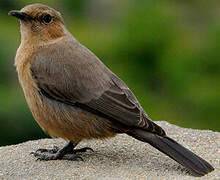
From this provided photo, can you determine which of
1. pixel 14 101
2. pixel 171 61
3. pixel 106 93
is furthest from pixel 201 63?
pixel 106 93

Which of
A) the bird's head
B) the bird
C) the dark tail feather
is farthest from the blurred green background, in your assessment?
the dark tail feather

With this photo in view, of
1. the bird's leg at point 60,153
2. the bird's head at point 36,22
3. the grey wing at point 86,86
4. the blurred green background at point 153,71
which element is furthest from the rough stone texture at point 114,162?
the blurred green background at point 153,71

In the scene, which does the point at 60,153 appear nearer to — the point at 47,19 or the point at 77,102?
the point at 77,102

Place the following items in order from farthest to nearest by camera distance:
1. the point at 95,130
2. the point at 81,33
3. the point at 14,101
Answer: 1. the point at 81,33
2. the point at 14,101
3. the point at 95,130

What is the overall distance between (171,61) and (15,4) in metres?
5.57

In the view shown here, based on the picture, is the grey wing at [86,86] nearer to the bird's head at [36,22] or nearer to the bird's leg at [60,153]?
the bird's head at [36,22]

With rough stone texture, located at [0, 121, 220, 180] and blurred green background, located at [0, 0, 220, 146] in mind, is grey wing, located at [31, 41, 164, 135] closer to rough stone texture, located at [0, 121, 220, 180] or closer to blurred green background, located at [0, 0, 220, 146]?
rough stone texture, located at [0, 121, 220, 180]

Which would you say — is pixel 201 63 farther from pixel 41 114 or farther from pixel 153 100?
pixel 41 114

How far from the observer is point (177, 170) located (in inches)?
253

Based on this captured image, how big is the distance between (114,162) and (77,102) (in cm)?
72

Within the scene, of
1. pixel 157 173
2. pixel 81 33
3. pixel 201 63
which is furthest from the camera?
pixel 81 33

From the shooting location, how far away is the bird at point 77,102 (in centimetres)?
664

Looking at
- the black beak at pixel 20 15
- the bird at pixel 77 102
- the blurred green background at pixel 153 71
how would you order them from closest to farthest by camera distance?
the bird at pixel 77 102 → the black beak at pixel 20 15 → the blurred green background at pixel 153 71

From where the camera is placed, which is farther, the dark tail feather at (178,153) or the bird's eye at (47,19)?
the bird's eye at (47,19)
